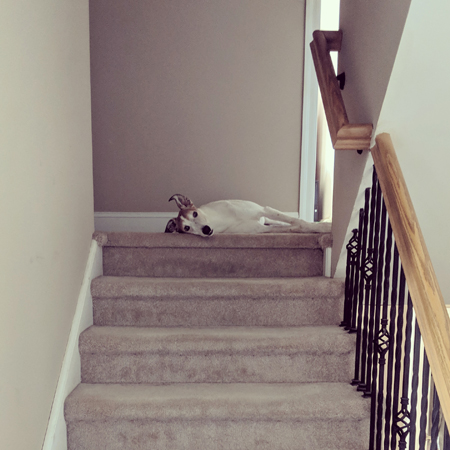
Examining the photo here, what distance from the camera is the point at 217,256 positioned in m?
2.32

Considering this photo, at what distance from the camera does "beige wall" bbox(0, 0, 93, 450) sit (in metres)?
1.29

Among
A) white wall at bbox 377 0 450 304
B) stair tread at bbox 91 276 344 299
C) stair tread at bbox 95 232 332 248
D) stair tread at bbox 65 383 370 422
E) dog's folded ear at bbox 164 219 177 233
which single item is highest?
white wall at bbox 377 0 450 304

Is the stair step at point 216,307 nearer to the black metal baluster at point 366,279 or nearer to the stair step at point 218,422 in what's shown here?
the black metal baluster at point 366,279

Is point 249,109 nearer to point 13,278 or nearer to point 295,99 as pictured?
point 295,99

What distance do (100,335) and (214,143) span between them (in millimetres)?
1999

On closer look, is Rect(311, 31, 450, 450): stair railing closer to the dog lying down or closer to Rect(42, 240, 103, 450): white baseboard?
the dog lying down

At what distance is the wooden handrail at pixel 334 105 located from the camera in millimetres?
1617

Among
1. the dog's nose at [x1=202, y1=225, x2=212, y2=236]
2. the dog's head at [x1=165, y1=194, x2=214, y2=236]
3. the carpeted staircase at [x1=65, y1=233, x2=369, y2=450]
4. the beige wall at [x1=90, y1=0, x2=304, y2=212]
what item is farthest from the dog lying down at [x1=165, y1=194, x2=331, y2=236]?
the beige wall at [x1=90, y1=0, x2=304, y2=212]

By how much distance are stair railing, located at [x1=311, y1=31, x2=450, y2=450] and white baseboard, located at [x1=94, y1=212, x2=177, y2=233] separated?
71.4 inches

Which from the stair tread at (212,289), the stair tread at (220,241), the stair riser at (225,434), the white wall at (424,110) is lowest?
the stair riser at (225,434)

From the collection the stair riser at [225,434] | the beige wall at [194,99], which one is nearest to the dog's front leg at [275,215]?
the beige wall at [194,99]

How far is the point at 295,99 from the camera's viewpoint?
349 centimetres

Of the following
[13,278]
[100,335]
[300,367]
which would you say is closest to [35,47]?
[13,278]

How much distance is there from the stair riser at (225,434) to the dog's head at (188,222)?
38.5 inches
